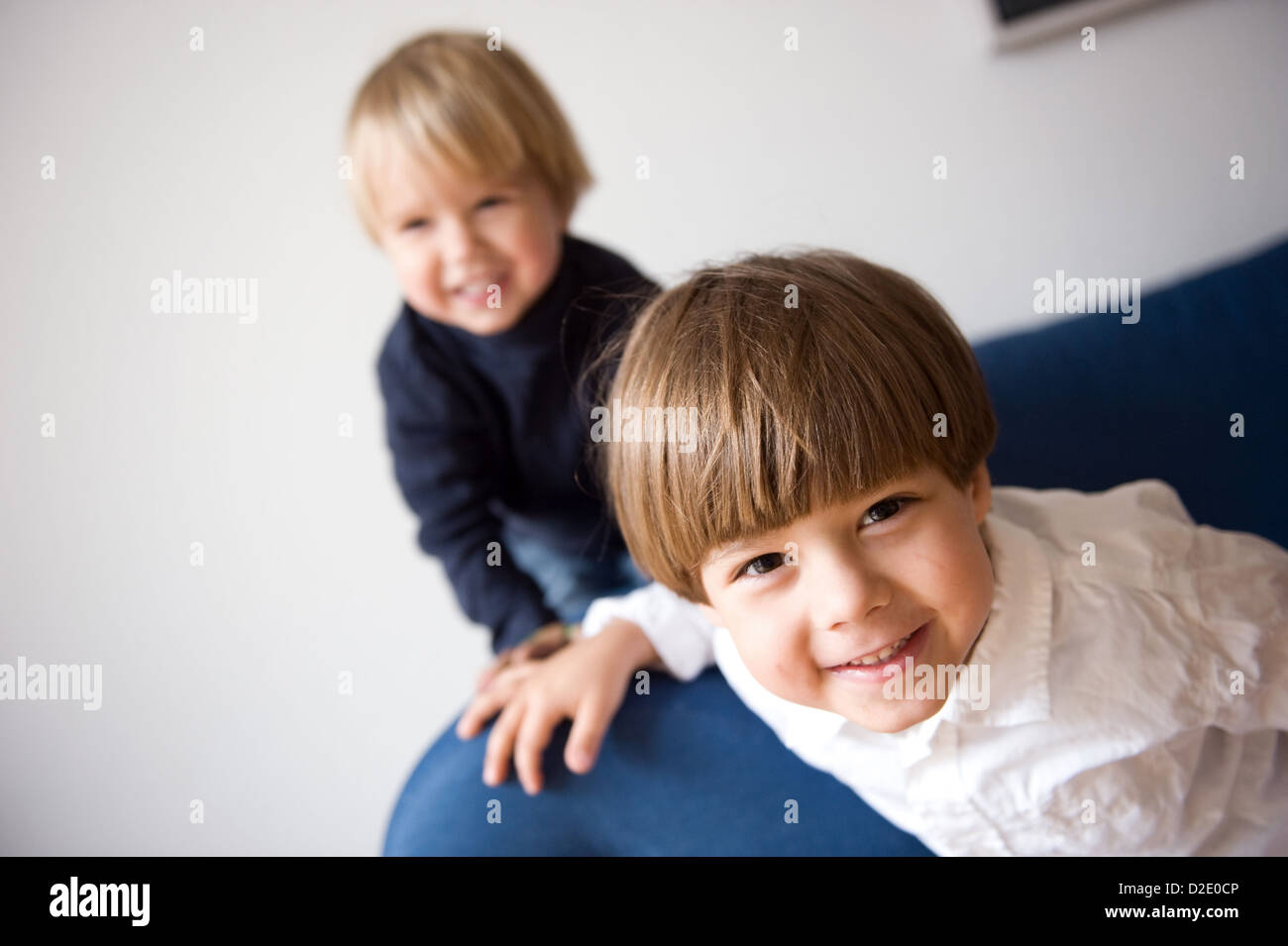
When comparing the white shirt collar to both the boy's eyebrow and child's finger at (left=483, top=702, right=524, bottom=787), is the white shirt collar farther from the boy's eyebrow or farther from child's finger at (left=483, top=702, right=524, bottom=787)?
child's finger at (left=483, top=702, right=524, bottom=787)

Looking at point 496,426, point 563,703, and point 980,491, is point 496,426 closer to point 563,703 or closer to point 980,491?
point 563,703

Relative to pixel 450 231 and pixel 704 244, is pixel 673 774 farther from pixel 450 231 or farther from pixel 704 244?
pixel 704 244

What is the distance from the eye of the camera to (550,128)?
1.03 m

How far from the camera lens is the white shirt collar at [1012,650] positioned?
696 millimetres

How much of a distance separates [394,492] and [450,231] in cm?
55

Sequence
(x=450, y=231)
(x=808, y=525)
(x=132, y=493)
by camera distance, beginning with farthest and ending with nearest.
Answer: (x=132, y=493) → (x=450, y=231) → (x=808, y=525)

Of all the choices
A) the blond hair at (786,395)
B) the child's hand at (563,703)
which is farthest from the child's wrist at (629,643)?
the blond hair at (786,395)

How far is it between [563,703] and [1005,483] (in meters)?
0.54

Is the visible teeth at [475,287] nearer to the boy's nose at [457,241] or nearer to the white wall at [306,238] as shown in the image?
the boy's nose at [457,241]

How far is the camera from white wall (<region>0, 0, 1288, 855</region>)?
46.9 inches

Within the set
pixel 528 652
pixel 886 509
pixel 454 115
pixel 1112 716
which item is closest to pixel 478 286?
pixel 454 115

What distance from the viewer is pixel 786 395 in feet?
2.01

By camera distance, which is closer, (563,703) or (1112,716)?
(1112,716)

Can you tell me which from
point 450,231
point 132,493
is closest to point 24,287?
point 132,493
